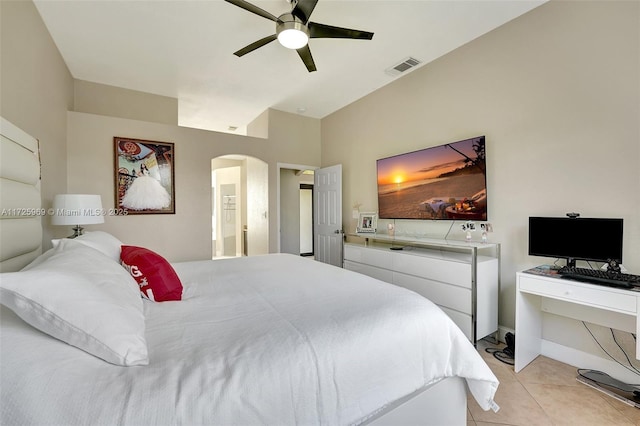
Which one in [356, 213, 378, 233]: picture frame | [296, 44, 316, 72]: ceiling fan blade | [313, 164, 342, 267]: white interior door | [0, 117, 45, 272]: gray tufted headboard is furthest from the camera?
[313, 164, 342, 267]: white interior door

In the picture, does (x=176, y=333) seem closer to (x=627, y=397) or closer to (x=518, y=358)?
(x=518, y=358)

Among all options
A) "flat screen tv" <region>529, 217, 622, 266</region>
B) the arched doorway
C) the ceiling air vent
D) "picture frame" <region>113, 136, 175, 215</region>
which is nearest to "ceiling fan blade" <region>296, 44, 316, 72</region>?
the ceiling air vent

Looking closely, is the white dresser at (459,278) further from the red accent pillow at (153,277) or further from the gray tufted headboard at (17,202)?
the gray tufted headboard at (17,202)

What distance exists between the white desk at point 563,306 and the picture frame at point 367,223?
6.43ft

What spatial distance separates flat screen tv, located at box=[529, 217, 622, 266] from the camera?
74.7 inches

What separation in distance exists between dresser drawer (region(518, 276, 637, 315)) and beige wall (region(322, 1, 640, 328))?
0.45 m

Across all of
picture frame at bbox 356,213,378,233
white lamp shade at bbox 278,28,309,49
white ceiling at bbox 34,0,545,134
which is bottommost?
picture frame at bbox 356,213,378,233

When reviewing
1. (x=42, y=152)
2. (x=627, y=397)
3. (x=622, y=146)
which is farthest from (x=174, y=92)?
(x=627, y=397)

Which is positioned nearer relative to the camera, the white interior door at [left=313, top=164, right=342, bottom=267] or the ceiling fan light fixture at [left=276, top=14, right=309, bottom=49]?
the ceiling fan light fixture at [left=276, top=14, right=309, bottom=49]

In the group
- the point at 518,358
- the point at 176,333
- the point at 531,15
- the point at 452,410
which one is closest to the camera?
the point at 176,333

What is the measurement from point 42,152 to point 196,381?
2912 millimetres

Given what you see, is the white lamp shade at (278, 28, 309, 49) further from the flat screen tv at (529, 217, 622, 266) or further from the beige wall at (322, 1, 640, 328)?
the flat screen tv at (529, 217, 622, 266)

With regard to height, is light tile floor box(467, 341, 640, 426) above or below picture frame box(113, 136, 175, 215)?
below

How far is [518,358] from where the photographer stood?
213 cm
